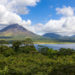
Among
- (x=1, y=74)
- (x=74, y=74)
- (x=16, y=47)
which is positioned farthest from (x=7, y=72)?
(x=16, y=47)

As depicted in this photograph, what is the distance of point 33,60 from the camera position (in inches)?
1857

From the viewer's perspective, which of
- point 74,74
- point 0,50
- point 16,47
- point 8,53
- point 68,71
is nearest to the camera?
point 74,74

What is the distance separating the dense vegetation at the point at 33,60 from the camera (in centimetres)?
3003

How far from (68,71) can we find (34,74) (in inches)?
294

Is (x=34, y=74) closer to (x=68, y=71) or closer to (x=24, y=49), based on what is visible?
(x=68, y=71)

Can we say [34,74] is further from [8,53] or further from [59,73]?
[8,53]

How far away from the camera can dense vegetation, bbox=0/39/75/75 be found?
1182 inches

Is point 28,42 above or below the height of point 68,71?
above

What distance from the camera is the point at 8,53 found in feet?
209

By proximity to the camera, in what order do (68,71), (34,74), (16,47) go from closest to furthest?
(68,71) → (34,74) → (16,47)

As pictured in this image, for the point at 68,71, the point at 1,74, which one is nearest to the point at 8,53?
the point at 1,74

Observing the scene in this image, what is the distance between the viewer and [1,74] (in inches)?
1198

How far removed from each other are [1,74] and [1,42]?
6348 cm

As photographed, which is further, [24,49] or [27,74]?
[24,49]
